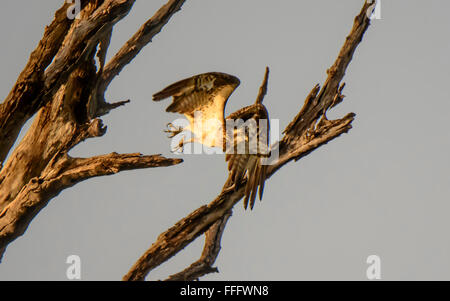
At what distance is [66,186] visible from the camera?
8656mm

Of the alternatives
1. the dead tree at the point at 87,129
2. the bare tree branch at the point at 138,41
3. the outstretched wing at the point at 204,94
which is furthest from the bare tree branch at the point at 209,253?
the bare tree branch at the point at 138,41

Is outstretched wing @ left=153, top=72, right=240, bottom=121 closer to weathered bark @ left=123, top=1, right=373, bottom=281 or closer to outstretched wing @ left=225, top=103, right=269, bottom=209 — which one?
outstretched wing @ left=225, top=103, right=269, bottom=209

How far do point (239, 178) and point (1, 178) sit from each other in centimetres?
331

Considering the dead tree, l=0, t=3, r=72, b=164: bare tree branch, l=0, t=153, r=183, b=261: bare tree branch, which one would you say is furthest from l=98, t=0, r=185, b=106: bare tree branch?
l=0, t=153, r=183, b=261: bare tree branch

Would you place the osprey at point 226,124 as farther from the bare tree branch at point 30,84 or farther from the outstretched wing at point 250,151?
the bare tree branch at point 30,84

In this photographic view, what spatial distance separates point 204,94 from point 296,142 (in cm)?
126

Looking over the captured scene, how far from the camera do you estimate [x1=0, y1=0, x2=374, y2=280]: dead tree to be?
8.20 m

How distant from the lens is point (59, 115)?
9406mm

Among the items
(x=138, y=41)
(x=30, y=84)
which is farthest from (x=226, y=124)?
(x=30, y=84)

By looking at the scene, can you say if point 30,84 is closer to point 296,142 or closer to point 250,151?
point 250,151

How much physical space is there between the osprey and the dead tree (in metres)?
0.20

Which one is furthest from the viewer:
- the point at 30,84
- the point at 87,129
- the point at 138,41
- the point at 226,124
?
the point at 138,41
